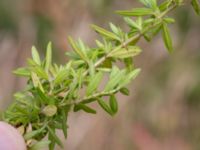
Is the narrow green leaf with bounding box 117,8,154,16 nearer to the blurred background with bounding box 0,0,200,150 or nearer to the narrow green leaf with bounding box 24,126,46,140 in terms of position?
the narrow green leaf with bounding box 24,126,46,140

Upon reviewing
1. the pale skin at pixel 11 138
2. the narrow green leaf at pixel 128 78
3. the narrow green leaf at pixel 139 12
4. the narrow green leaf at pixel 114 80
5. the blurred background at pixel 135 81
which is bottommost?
the blurred background at pixel 135 81

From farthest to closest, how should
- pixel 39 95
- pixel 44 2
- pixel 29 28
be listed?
pixel 29 28
pixel 44 2
pixel 39 95

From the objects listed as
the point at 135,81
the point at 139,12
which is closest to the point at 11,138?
the point at 139,12

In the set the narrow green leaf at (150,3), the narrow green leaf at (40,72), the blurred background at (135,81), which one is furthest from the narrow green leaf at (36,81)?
the blurred background at (135,81)

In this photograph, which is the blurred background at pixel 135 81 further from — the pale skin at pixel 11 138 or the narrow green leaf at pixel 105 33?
the narrow green leaf at pixel 105 33

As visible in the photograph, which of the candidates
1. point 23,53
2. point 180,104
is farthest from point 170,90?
point 23,53

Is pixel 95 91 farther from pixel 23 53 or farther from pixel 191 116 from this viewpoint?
pixel 191 116
